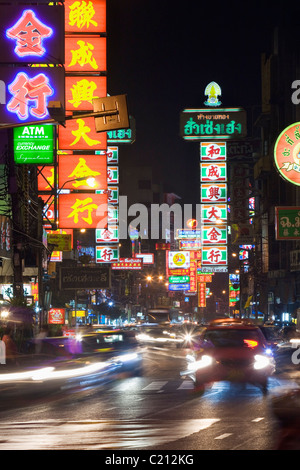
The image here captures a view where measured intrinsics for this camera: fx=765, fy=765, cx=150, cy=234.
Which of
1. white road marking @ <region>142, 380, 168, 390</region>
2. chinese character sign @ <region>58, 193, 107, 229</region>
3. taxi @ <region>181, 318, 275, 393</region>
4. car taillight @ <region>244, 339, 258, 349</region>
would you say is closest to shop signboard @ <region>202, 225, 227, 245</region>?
chinese character sign @ <region>58, 193, 107, 229</region>

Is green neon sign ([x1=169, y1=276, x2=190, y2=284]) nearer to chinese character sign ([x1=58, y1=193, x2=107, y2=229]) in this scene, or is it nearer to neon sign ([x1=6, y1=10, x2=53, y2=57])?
chinese character sign ([x1=58, y1=193, x2=107, y2=229])

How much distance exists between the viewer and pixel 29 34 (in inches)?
1244

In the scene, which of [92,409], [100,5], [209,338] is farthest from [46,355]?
[100,5]

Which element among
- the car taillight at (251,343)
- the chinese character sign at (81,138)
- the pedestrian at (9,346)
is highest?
the chinese character sign at (81,138)

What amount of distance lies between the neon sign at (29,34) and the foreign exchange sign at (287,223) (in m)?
14.4

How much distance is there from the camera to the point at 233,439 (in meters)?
11.0

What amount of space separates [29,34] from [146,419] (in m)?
21.7

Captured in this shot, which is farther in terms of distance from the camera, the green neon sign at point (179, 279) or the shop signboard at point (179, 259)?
the green neon sign at point (179, 279)

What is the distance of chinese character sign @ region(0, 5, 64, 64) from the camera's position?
30.9 meters

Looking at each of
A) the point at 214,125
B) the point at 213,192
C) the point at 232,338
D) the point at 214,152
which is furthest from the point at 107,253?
the point at 232,338

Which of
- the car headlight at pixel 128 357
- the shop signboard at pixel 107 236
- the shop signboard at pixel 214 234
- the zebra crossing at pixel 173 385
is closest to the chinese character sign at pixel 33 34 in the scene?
the car headlight at pixel 128 357

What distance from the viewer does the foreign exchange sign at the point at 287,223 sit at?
124ft

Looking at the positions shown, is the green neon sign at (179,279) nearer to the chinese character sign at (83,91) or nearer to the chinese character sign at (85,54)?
the chinese character sign at (85,54)

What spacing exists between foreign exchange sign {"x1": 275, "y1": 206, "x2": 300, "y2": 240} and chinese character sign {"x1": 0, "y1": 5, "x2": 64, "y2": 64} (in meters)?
13.8
